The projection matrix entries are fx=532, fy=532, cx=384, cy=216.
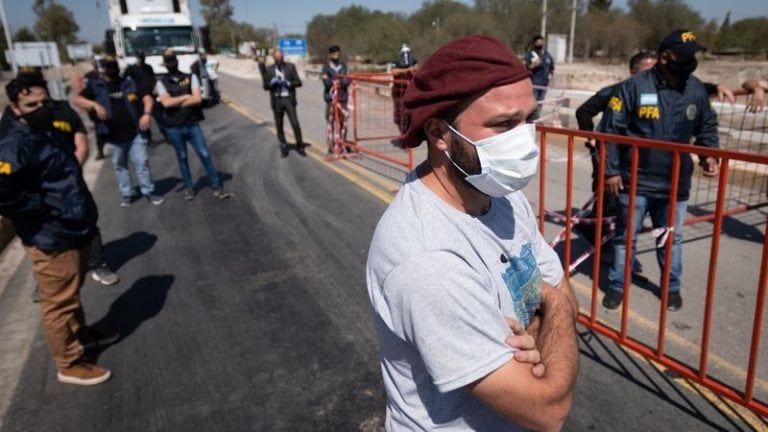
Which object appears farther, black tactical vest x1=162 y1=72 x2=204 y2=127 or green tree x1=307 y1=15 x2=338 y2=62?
green tree x1=307 y1=15 x2=338 y2=62

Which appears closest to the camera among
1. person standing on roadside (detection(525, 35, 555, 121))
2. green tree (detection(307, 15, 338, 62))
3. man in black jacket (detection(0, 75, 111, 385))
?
man in black jacket (detection(0, 75, 111, 385))

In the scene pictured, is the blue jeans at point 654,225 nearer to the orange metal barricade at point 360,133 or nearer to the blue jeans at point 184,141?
the orange metal barricade at point 360,133

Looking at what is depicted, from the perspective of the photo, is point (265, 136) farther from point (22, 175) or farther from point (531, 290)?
point (531, 290)

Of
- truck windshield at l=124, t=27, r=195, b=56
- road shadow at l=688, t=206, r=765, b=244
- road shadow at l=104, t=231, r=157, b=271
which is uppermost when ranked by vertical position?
truck windshield at l=124, t=27, r=195, b=56

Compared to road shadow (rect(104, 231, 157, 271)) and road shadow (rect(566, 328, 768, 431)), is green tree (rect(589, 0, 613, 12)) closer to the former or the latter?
road shadow (rect(104, 231, 157, 271))

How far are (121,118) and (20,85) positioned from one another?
4.12 m

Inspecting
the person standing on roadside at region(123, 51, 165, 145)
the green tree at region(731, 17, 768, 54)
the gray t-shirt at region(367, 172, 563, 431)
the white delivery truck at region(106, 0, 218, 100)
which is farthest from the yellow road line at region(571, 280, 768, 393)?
the green tree at region(731, 17, 768, 54)

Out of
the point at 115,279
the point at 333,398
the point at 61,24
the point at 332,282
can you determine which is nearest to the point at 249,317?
the point at 332,282

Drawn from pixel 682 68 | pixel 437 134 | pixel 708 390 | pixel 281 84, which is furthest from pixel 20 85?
pixel 281 84

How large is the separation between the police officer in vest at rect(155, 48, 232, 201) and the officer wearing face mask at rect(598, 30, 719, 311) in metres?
5.57

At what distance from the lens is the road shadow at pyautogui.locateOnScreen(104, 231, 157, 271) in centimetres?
570

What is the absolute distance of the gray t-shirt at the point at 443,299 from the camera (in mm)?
1222

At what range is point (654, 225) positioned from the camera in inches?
176

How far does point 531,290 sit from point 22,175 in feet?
10.7
